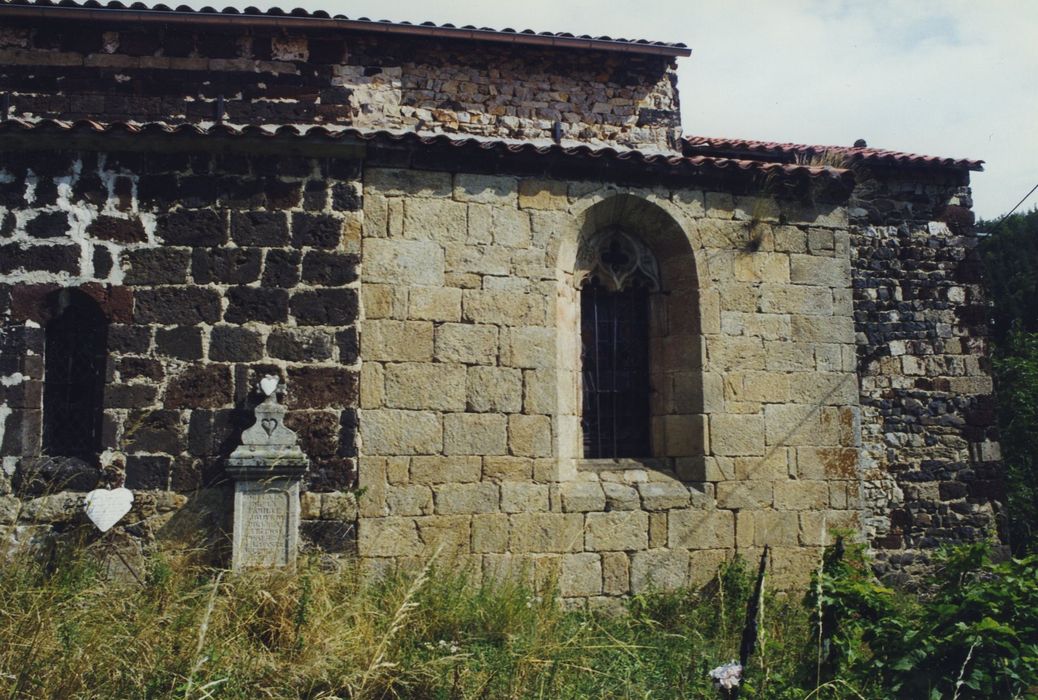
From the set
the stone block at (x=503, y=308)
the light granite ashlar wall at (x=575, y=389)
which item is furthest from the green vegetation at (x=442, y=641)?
the stone block at (x=503, y=308)

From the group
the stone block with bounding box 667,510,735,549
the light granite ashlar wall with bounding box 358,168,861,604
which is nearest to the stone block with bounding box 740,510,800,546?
the light granite ashlar wall with bounding box 358,168,861,604

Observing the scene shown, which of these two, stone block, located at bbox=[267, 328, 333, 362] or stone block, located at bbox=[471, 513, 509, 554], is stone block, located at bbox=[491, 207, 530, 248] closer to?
stone block, located at bbox=[267, 328, 333, 362]

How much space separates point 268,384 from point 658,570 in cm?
338

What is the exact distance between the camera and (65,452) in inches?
240

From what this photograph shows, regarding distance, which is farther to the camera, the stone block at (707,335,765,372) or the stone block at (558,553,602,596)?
the stone block at (707,335,765,372)

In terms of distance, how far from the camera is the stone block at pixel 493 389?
6535mm

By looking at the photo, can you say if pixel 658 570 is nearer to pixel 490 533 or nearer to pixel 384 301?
pixel 490 533

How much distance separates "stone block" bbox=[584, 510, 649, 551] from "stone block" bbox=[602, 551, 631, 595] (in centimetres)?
6

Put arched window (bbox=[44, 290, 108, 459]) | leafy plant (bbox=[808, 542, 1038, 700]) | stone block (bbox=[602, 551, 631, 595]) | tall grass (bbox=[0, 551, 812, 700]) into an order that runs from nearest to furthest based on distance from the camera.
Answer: leafy plant (bbox=[808, 542, 1038, 700]), tall grass (bbox=[0, 551, 812, 700]), arched window (bbox=[44, 290, 108, 459]), stone block (bbox=[602, 551, 631, 595])

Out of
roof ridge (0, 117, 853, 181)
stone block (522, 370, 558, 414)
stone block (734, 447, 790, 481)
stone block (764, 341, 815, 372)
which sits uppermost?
roof ridge (0, 117, 853, 181)

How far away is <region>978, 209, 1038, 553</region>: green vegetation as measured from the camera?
35.5ft

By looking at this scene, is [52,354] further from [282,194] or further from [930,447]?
[930,447]

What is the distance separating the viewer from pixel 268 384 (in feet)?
20.0

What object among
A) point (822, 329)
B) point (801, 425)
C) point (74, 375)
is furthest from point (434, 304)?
point (822, 329)
